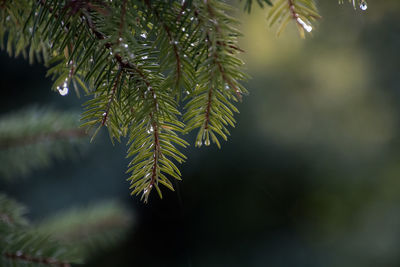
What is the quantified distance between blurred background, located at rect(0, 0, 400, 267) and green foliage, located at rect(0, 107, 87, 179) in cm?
136

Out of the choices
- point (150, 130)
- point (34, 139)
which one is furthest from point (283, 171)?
point (150, 130)

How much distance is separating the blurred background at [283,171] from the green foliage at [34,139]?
1360mm

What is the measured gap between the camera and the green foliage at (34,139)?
2.57 ft

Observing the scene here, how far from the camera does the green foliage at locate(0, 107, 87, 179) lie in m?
0.78

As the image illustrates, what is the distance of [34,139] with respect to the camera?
80 centimetres

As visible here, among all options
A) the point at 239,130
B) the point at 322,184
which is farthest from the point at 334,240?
the point at 239,130

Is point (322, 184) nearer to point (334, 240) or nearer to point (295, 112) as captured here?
point (334, 240)

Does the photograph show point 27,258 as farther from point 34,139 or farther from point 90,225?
point 90,225

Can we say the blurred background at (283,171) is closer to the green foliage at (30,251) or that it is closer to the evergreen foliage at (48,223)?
the evergreen foliage at (48,223)

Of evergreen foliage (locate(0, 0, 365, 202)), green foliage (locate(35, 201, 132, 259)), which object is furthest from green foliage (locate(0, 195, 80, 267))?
green foliage (locate(35, 201, 132, 259))

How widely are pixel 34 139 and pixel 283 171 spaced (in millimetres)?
1833

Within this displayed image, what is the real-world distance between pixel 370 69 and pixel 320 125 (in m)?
0.57

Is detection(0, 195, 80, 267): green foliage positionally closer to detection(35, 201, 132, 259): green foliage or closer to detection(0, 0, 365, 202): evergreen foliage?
detection(0, 0, 365, 202): evergreen foliage

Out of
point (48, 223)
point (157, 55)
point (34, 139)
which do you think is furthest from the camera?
point (48, 223)
